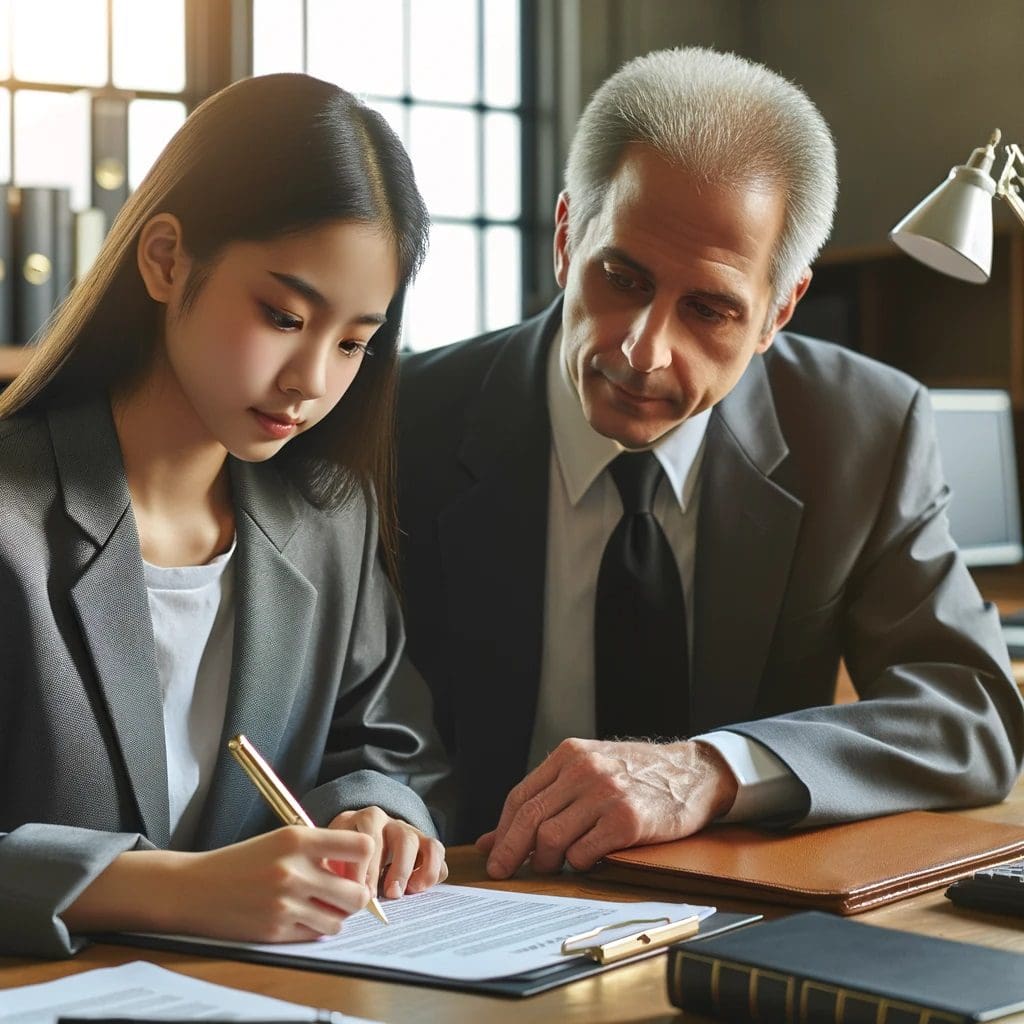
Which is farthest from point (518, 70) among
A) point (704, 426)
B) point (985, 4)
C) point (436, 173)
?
point (704, 426)

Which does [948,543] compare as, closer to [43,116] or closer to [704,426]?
[704,426]

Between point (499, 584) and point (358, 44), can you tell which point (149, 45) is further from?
point (499, 584)

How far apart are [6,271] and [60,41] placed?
1513 millimetres

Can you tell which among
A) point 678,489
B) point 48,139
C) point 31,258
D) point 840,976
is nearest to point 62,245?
point 31,258

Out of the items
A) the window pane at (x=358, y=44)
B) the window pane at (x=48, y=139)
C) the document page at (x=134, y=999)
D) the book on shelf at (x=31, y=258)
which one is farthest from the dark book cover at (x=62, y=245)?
the document page at (x=134, y=999)

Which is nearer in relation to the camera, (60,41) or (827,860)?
(827,860)

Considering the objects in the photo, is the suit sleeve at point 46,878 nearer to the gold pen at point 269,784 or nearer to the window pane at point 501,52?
the gold pen at point 269,784

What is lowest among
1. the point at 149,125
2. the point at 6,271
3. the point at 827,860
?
the point at 827,860

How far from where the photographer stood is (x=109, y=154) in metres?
3.66

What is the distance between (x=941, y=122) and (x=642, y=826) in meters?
4.16

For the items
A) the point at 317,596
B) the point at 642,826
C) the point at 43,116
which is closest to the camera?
the point at 642,826

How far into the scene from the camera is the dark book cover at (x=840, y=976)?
92 cm

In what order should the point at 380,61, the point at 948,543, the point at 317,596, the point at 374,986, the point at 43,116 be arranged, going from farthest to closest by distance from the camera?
the point at 380,61, the point at 43,116, the point at 948,543, the point at 317,596, the point at 374,986

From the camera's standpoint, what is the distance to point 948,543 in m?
2.07
